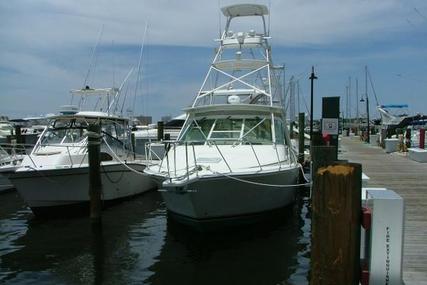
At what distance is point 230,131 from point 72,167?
14.9 ft

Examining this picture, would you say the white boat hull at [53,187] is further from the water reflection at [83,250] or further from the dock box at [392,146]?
the dock box at [392,146]

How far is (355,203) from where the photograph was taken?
4.70 m

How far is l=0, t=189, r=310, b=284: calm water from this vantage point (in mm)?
9062

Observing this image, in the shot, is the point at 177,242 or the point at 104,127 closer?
the point at 177,242

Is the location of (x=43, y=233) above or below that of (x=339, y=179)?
below

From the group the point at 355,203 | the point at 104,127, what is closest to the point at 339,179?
the point at 355,203

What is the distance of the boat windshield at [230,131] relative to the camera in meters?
13.1

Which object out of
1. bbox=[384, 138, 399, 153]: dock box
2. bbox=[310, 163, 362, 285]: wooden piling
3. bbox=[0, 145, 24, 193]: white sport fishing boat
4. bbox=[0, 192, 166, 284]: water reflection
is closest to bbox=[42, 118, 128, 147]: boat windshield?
bbox=[0, 145, 24, 193]: white sport fishing boat

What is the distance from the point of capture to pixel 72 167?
47.9 feet

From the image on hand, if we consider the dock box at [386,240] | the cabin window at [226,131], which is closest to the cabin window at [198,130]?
the cabin window at [226,131]

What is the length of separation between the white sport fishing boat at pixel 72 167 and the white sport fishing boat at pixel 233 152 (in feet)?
7.32

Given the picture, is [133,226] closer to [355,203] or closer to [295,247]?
[295,247]

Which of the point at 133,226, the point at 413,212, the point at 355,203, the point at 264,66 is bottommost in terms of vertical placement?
the point at 133,226

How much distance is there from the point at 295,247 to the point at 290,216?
9.95 ft
